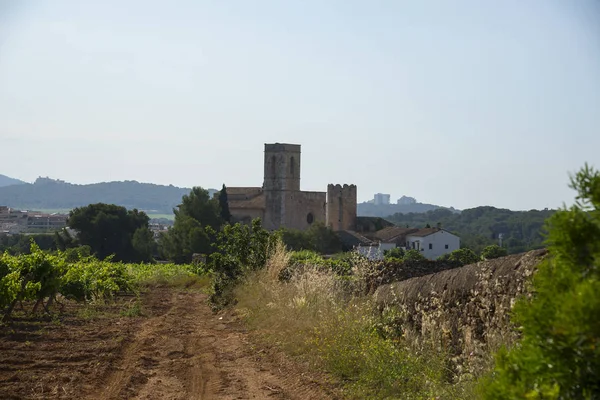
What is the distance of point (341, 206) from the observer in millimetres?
99375

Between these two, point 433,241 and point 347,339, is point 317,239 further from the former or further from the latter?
point 347,339

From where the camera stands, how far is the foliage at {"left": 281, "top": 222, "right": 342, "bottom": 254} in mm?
77062

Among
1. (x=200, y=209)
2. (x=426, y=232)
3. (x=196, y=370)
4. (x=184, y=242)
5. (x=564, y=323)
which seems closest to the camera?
(x=564, y=323)

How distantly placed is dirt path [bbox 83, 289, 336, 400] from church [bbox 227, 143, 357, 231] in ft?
268

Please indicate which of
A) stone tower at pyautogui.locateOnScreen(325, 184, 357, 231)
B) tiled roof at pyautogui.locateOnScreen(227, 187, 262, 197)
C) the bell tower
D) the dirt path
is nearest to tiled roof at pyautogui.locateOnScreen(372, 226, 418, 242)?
stone tower at pyautogui.locateOnScreen(325, 184, 357, 231)

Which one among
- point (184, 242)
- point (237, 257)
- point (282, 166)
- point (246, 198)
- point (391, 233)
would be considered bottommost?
point (184, 242)

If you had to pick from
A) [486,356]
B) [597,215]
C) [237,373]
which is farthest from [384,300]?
[597,215]

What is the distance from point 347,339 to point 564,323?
6048 millimetres

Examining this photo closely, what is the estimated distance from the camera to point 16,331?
11781 millimetres

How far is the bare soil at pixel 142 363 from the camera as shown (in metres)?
7.39

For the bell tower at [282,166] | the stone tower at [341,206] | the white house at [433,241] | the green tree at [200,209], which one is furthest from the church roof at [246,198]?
the white house at [433,241]

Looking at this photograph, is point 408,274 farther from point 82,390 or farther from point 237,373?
point 82,390

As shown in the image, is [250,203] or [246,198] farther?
[246,198]

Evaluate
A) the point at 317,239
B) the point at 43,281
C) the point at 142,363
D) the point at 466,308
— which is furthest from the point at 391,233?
the point at 466,308
